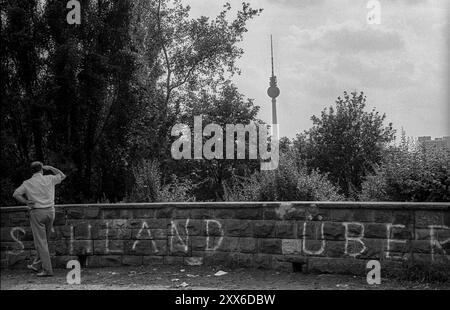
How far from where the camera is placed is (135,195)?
13.5 m

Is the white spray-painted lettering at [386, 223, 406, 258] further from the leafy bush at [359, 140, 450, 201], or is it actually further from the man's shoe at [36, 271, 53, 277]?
the man's shoe at [36, 271, 53, 277]

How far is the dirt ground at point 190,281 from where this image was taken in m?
6.42

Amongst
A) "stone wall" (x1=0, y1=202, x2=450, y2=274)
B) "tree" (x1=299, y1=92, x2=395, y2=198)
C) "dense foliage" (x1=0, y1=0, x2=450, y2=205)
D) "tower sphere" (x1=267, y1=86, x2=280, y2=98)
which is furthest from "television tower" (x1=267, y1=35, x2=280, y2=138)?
"stone wall" (x1=0, y1=202, x2=450, y2=274)

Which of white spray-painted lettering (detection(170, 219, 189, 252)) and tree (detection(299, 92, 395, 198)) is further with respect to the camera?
tree (detection(299, 92, 395, 198))

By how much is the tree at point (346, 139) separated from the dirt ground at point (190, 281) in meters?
24.9

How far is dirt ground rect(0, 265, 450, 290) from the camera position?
253 inches

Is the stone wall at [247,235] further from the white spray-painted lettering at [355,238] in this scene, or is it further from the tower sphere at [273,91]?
the tower sphere at [273,91]

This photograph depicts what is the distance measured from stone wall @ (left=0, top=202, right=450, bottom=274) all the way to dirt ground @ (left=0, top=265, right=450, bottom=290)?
21cm

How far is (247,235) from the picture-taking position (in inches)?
294

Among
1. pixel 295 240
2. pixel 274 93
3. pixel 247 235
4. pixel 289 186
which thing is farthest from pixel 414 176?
pixel 274 93

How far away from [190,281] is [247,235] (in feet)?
3.78
